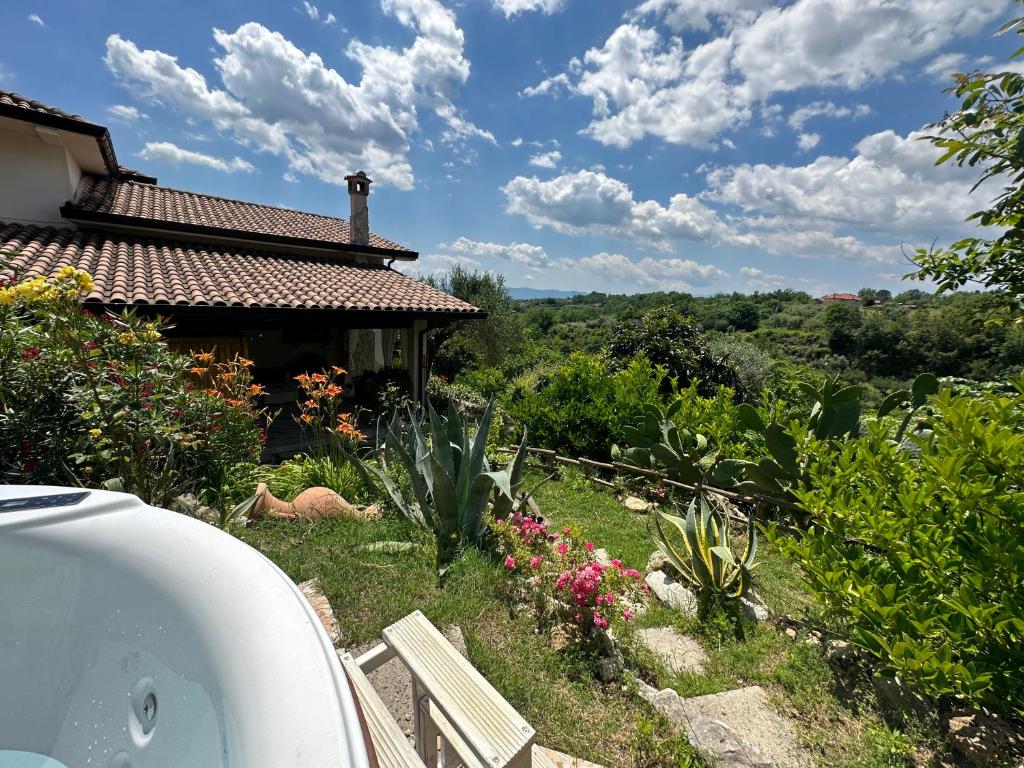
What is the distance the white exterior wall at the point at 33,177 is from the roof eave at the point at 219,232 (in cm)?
30

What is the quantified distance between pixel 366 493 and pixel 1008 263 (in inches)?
204

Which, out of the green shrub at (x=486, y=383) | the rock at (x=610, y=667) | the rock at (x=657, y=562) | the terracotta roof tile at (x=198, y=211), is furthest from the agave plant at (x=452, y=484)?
the green shrub at (x=486, y=383)

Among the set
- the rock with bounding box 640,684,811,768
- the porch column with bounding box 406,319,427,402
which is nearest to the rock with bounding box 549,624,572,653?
the rock with bounding box 640,684,811,768

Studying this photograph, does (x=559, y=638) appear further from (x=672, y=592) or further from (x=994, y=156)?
(x=994, y=156)

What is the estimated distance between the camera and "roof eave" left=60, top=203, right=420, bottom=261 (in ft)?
25.2

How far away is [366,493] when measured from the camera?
Result: 461 cm

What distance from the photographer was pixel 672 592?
3.27m

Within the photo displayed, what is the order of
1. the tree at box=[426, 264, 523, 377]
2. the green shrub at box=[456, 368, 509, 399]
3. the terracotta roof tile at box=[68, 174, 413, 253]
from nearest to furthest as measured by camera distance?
the terracotta roof tile at box=[68, 174, 413, 253] < the green shrub at box=[456, 368, 509, 399] < the tree at box=[426, 264, 523, 377]

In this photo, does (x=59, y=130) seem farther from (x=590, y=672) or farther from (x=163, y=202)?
(x=590, y=672)

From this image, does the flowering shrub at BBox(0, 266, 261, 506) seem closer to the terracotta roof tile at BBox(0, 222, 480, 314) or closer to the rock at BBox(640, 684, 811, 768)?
the terracotta roof tile at BBox(0, 222, 480, 314)

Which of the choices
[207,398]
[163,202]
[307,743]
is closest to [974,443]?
[307,743]

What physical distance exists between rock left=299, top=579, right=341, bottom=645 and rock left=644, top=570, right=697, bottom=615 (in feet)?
7.75

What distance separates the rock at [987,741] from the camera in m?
1.79

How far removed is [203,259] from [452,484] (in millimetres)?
8349
